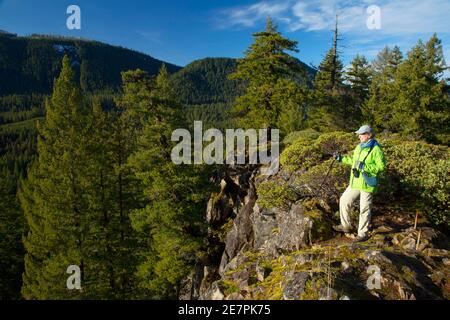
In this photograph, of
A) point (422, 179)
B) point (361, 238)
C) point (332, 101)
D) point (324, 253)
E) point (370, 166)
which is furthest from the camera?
point (332, 101)

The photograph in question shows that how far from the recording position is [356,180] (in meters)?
8.35

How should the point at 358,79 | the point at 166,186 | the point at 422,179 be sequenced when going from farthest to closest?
the point at 358,79 → the point at 166,186 → the point at 422,179

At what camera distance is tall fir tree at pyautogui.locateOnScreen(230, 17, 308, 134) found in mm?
23625

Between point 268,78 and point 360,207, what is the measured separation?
686 inches

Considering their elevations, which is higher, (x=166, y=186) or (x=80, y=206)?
(x=166, y=186)

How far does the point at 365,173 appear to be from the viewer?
8.17m

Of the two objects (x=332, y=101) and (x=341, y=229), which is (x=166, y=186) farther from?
(x=332, y=101)

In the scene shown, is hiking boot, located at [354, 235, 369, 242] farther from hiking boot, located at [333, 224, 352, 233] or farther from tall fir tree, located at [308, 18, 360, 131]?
tall fir tree, located at [308, 18, 360, 131]

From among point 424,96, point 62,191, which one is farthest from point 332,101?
point 62,191

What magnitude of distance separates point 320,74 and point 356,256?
1274 inches

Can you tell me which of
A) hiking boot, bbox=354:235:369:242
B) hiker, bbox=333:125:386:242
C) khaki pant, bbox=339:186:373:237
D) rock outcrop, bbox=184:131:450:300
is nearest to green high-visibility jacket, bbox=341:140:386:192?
hiker, bbox=333:125:386:242
